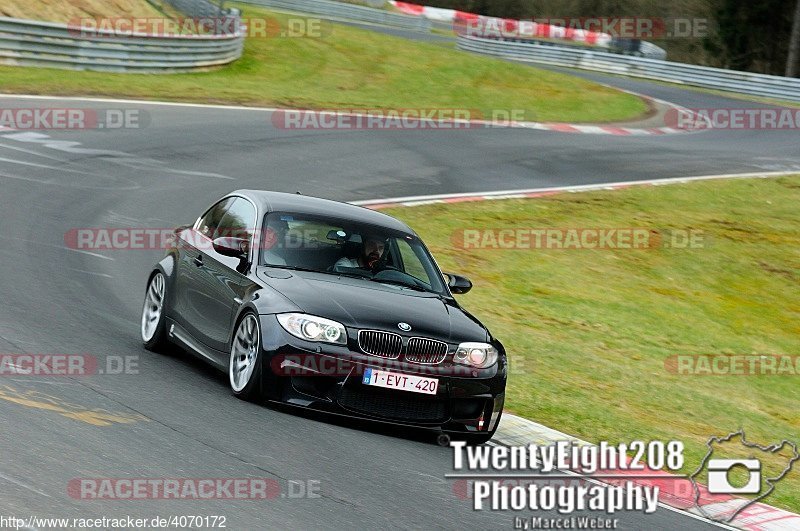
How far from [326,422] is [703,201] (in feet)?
54.8

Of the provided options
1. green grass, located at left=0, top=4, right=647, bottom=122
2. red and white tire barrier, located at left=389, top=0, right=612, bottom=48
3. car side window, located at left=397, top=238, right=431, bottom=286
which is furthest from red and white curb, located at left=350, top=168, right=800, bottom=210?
red and white tire barrier, located at left=389, top=0, right=612, bottom=48

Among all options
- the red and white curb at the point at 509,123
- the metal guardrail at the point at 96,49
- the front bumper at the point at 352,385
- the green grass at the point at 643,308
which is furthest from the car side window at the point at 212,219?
the metal guardrail at the point at 96,49

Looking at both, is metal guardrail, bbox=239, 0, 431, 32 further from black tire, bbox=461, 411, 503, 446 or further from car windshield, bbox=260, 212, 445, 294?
black tire, bbox=461, 411, 503, 446

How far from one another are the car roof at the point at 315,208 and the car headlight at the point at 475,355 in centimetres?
166

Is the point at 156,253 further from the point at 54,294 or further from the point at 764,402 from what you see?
the point at 764,402

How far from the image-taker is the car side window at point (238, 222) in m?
9.80

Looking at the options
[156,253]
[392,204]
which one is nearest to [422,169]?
[392,204]

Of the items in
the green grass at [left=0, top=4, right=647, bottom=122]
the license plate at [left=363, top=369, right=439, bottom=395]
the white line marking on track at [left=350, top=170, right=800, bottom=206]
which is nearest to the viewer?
the license plate at [left=363, top=369, right=439, bottom=395]

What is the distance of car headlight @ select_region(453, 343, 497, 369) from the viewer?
8641 millimetres

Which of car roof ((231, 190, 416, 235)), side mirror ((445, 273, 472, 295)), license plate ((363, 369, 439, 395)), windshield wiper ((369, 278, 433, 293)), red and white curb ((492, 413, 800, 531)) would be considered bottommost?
red and white curb ((492, 413, 800, 531))

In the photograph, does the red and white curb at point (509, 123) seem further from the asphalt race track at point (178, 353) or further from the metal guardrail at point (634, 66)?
the metal guardrail at point (634, 66)

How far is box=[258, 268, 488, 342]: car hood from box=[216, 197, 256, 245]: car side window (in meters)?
0.66

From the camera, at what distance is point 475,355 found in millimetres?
8703

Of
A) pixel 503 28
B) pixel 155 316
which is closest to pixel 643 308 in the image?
pixel 155 316
